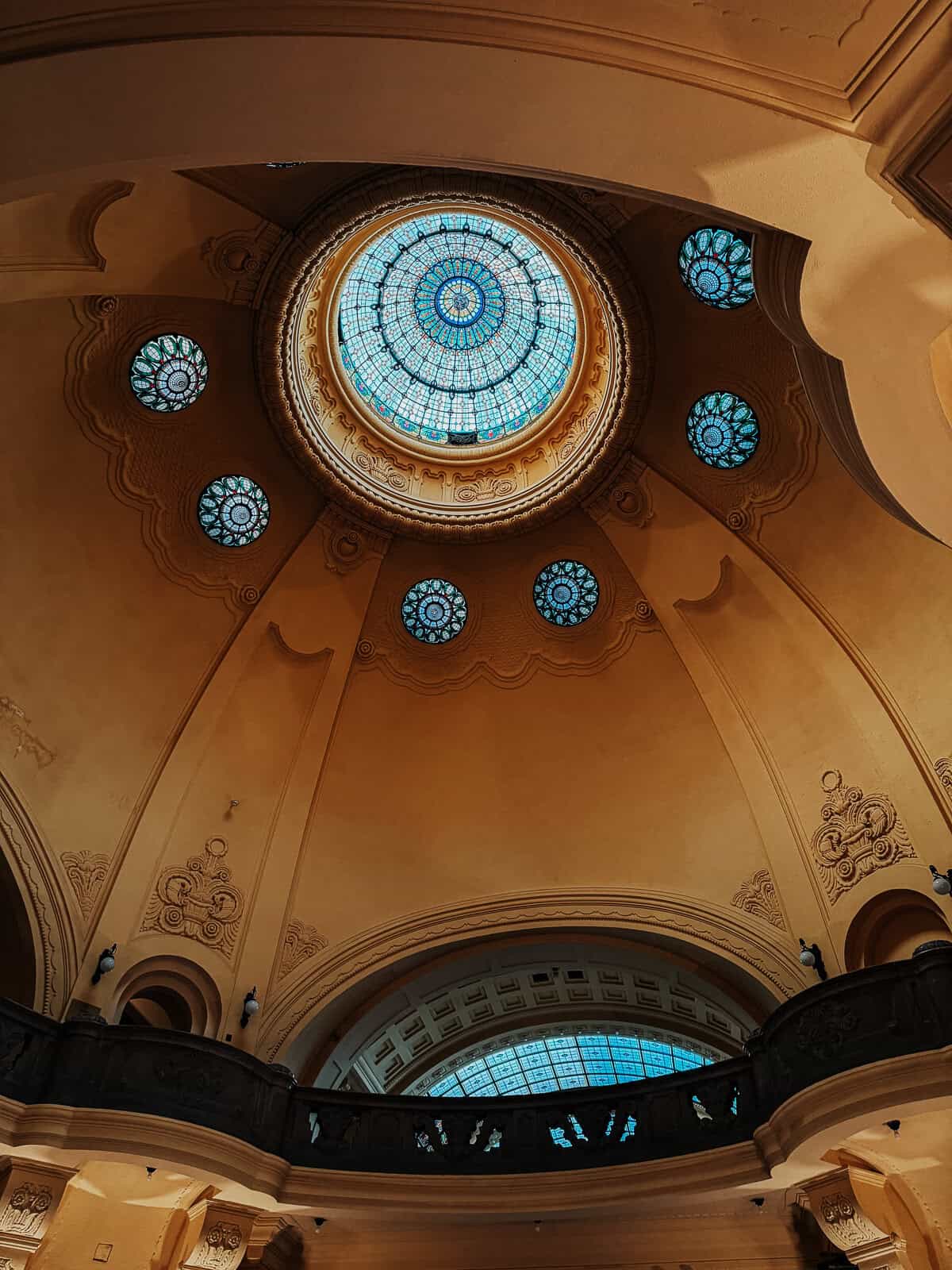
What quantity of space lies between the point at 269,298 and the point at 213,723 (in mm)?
6726

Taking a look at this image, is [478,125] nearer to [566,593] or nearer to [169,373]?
[169,373]

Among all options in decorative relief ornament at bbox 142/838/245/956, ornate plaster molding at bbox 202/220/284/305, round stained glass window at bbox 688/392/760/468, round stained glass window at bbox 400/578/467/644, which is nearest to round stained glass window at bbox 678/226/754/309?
round stained glass window at bbox 688/392/760/468

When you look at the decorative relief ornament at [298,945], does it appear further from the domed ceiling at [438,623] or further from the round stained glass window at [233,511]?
the round stained glass window at [233,511]

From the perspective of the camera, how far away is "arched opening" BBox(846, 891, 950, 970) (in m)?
12.5

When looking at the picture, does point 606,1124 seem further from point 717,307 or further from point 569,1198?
point 717,307

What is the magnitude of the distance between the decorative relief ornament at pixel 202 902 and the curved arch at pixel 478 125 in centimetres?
1080

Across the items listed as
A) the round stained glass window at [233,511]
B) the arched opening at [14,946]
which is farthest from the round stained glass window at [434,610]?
the arched opening at [14,946]

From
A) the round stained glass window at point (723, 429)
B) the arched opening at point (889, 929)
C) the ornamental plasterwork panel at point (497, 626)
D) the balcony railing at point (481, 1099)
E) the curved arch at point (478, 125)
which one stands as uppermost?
the round stained glass window at point (723, 429)

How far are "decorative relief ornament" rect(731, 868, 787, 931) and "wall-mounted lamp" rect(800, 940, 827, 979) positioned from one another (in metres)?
0.74

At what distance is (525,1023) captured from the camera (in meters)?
16.5

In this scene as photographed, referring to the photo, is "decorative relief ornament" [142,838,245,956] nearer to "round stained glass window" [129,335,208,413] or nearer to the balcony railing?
the balcony railing

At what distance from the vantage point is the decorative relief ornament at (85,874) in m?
13.5

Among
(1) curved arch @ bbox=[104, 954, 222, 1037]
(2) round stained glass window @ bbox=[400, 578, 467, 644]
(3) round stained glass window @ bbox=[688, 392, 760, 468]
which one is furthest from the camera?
(2) round stained glass window @ bbox=[400, 578, 467, 644]

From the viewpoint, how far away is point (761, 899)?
13766 millimetres
